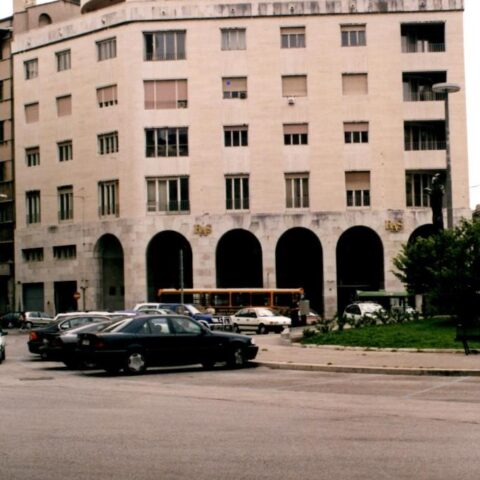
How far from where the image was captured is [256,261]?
6875cm

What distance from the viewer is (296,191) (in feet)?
213

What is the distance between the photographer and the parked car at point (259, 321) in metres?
52.2

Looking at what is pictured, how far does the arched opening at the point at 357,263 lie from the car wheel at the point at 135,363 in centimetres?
4411

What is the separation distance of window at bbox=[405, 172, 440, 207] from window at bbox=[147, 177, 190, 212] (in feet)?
47.6

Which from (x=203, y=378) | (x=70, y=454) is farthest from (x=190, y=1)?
(x=70, y=454)

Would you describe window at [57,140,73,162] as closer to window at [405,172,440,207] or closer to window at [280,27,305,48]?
window at [280,27,305,48]

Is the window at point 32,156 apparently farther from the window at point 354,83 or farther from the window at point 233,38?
the window at point 354,83

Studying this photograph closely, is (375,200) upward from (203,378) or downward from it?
upward

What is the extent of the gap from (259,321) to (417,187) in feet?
58.8

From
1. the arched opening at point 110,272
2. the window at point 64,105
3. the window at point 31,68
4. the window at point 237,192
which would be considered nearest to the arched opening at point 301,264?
the window at point 237,192

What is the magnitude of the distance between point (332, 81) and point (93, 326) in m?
41.3

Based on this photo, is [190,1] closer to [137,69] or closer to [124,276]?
[137,69]

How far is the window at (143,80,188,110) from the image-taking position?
65312 millimetres

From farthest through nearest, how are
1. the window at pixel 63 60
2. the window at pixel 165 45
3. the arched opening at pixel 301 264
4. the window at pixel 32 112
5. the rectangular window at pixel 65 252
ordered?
the window at pixel 32 112, the window at pixel 63 60, the rectangular window at pixel 65 252, the arched opening at pixel 301 264, the window at pixel 165 45
